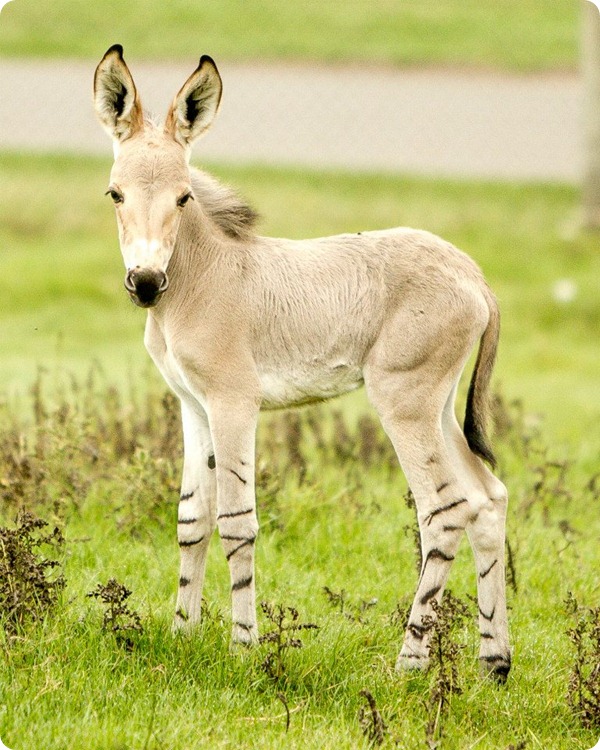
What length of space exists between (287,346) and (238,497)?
2.67ft

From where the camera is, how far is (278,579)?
21.5ft

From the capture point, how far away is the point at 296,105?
20047 mm

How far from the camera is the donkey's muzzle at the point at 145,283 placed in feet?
16.1

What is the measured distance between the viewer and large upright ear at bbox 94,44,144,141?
17.4 ft

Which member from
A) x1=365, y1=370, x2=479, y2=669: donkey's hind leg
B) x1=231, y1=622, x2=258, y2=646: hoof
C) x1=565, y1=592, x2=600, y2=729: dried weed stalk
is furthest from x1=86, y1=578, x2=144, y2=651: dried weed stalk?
x1=565, y1=592, x2=600, y2=729: dried weed stalk

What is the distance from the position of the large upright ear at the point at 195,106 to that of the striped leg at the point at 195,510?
55.1 inches

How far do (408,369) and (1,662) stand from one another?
2.41 meters

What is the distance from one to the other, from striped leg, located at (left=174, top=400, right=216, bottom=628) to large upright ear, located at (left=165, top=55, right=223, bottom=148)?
1.40 metres

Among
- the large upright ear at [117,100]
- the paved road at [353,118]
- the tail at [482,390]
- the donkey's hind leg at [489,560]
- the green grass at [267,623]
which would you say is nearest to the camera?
the green grass at [267,623]

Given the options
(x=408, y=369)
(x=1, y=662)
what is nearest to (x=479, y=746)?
(x=408, y=369)

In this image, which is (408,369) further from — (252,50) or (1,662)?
(252,50)

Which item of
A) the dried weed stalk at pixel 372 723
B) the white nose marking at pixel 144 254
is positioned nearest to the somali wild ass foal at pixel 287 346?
the white nose marking at pixel 144 254

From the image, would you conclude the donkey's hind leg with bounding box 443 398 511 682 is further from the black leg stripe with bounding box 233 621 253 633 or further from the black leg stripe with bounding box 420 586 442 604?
the black leg stripe with bounding box 233 621 253 633

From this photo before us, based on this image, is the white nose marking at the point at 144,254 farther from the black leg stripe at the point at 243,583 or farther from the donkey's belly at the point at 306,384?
the black leg stripe at the point at 243,583
